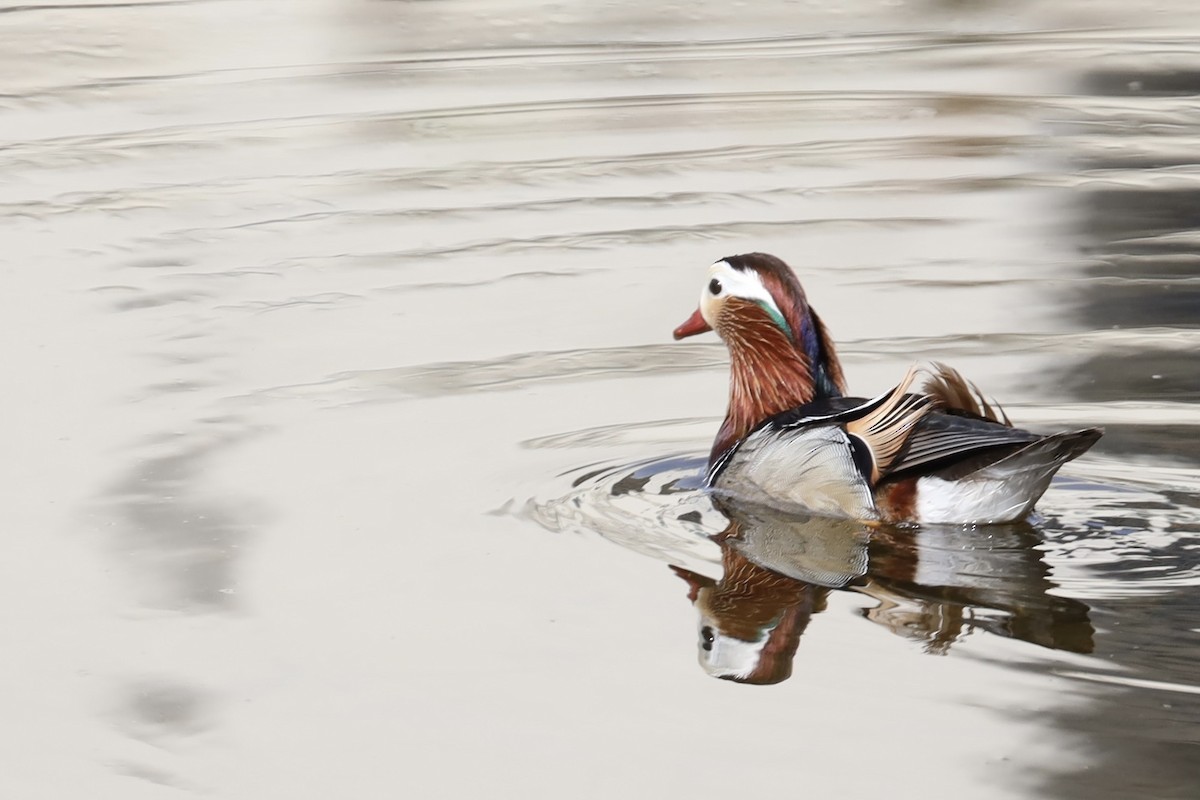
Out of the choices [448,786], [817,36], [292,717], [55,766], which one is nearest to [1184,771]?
[448,786]

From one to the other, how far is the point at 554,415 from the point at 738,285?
1.15 m

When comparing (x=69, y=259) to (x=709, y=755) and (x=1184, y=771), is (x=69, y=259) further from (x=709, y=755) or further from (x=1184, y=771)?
(x=1184, y=771)

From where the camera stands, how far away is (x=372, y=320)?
34.8ft

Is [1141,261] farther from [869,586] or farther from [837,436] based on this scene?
[869,586]

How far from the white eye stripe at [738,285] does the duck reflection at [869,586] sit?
936 millimetres

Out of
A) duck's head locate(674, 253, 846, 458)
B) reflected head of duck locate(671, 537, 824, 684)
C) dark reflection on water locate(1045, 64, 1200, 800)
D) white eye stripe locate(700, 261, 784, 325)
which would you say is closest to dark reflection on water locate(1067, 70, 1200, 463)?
dark reflection on water locate(1045, 64, 1200, 800)

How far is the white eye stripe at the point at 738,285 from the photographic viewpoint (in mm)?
8312

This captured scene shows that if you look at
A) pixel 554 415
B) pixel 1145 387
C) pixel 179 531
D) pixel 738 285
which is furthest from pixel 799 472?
pixel 179 531

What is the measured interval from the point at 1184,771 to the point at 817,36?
554 inches

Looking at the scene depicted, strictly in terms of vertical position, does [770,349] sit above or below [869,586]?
above

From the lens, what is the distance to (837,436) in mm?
7652

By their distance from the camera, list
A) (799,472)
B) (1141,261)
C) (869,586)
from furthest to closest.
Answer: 1. (1141,261)
2. (799,472)
3. (869,586)

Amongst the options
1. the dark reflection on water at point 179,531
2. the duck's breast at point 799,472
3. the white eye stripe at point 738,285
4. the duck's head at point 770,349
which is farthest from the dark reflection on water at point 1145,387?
the dark reflection on water at point 179,531

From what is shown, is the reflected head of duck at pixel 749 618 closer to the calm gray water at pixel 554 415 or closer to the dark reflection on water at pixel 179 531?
the calm gray water at pixel 554 415
